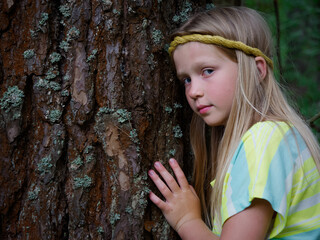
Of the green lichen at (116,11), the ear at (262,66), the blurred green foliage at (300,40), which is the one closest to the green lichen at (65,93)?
the green lichen at (116,11)

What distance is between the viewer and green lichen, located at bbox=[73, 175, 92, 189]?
4.83ft

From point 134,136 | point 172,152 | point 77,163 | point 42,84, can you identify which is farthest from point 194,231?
point 42,84

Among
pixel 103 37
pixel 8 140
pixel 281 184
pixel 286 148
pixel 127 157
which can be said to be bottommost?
pixel 281 184

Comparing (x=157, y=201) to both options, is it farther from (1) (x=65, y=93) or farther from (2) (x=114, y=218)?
(1) (x=65, y=93)

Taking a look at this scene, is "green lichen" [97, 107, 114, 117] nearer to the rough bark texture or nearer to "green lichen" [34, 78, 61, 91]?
the rough bark texture

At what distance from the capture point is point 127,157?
1.50m

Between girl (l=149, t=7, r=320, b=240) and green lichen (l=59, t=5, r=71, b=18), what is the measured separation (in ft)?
1.66

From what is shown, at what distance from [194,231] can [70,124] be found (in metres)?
0.74

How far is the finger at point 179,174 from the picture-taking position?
1608 mm

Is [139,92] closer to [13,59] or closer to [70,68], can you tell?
[70,68]

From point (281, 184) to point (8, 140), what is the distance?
1166mm

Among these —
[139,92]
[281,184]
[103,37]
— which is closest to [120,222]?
[139,92]

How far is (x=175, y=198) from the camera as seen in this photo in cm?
158

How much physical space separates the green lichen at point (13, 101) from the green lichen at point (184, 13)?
835mm
